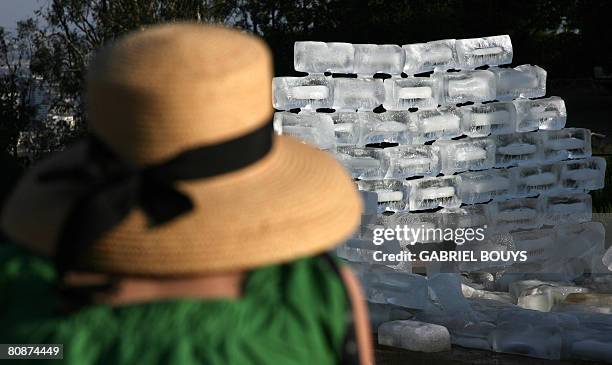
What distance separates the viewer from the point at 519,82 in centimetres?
796

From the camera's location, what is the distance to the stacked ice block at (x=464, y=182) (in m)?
6.53

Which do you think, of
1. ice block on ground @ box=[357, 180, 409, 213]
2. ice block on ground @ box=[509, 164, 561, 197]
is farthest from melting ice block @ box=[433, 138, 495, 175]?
ice block on ground @ box=[357, 180, 409, 213]

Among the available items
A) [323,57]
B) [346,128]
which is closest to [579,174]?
[346,128]

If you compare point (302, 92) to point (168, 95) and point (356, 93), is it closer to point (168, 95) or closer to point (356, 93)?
point (356, 93)

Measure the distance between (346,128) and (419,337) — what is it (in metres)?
1.61

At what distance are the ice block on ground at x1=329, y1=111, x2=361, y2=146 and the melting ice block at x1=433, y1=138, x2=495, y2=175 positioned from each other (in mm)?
654

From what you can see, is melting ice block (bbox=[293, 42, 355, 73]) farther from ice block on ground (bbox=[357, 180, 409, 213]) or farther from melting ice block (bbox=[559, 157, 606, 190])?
melting ice block (bbox=[559, 157, 606, 190])

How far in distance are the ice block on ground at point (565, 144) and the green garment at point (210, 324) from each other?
693 centimetres

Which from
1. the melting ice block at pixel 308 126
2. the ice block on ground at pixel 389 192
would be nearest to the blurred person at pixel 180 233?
the melting ice block at pixel 308 126

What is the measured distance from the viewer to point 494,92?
25.7 ft

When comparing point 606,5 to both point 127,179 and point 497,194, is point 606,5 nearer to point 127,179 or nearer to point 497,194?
point 497,194

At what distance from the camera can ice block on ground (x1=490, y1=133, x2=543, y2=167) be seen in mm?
7934

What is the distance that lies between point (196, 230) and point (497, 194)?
6.78 metres

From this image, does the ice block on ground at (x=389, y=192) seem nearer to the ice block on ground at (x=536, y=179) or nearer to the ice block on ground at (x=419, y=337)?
the ice block on ground at (x=536, y=179)
